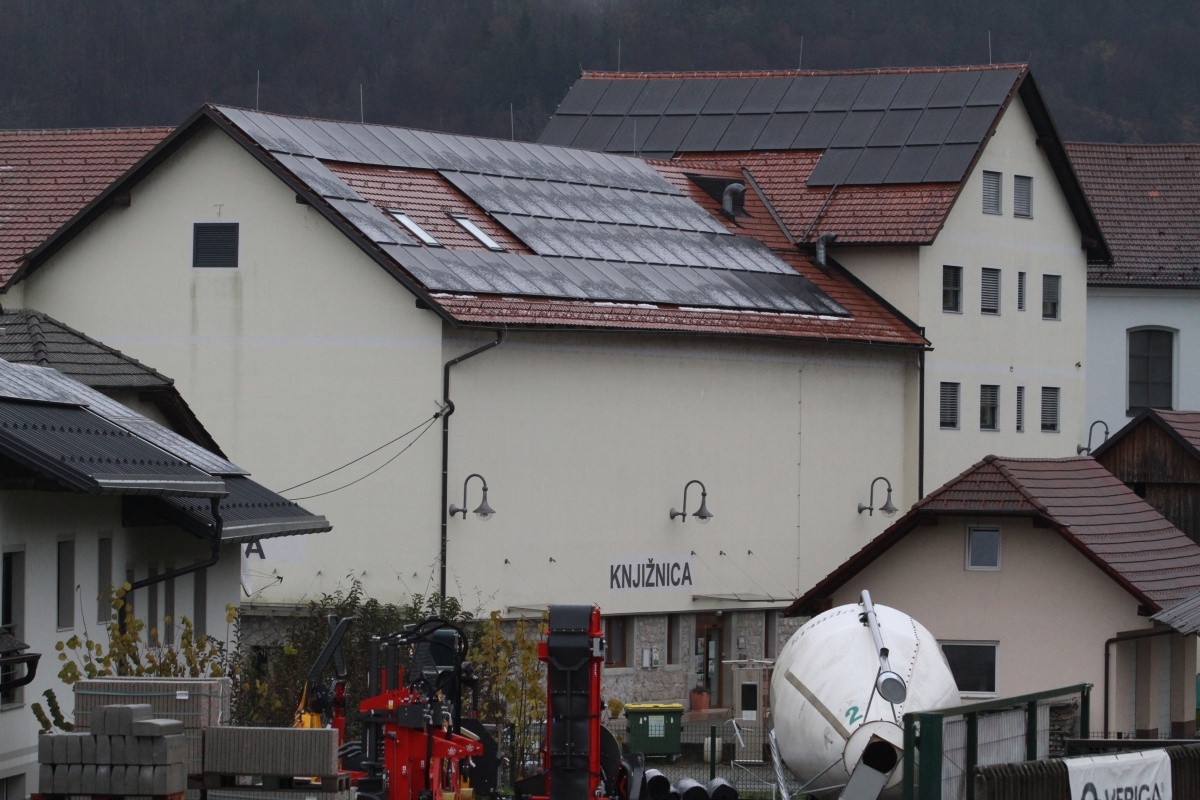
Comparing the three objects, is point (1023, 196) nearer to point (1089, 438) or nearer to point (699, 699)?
point (1089, 438)

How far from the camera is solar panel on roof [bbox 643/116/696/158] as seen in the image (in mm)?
59094

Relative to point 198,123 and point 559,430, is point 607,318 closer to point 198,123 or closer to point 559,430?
point 559,430

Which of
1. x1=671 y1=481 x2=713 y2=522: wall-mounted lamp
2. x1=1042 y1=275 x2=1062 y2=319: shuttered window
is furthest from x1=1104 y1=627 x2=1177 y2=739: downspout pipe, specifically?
x1=1042 y1=275 x2=1062 y2=319: shuttered window

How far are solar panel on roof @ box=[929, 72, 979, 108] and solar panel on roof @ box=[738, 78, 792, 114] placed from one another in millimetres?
4184

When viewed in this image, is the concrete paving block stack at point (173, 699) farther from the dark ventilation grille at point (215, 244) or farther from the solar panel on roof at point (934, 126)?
the solar panel on roof at point (934, 126)

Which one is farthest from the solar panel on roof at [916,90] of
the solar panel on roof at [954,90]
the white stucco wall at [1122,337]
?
the white stucco wall at [1122,337]

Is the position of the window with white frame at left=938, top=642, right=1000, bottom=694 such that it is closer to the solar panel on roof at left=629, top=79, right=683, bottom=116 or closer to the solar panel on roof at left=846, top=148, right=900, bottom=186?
the solar panel on roof at left=846, top=148, right=900, bottom=186

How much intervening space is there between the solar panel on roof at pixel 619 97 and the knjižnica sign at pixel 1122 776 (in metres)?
37.5

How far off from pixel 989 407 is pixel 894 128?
644 cm

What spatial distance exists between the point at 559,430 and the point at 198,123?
811 centimetres


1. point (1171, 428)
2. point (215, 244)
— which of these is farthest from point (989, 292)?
point (215, 244)

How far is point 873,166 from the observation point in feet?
180

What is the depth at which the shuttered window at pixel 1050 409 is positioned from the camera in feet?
188

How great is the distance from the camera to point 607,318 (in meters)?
44.2
